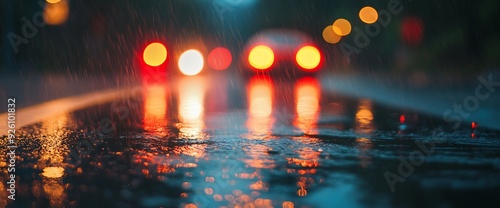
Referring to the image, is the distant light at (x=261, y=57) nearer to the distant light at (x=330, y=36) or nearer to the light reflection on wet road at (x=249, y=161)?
the light reflection on wet road at (x=249, y=161)

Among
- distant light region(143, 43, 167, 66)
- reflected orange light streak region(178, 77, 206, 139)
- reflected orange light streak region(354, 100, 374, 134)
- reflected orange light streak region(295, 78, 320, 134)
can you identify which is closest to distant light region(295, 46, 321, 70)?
reflected orange light streak region(295, 78, 320, 134)

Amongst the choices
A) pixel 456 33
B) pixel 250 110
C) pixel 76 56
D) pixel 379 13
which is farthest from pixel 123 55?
pixel 250 110

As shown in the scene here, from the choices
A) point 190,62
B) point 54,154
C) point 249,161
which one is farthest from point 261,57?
point 249,161

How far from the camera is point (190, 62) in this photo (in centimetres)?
2819

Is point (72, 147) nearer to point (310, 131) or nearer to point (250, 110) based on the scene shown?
point (310, 131)

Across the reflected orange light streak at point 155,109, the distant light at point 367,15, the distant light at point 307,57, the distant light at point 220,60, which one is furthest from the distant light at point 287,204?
the distant light at point 367,15

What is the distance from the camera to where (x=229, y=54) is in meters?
34.1

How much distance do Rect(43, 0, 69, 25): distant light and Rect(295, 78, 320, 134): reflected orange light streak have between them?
8381 millimetres

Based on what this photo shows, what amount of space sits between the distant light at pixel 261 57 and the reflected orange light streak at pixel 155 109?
12.1ft

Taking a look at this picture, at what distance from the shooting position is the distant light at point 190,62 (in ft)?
91.7

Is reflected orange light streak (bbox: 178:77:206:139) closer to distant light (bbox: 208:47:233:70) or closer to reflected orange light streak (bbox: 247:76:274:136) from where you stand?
reflected orange light streak (bbox: 247:76:274:136)

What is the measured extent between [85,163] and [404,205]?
10.4 ft

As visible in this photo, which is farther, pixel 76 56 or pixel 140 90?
pixel 76 56

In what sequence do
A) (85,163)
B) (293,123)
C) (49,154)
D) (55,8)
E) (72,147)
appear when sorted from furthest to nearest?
(55,8) → (293,123) → (72,147) → (49,154) → (85,163)
